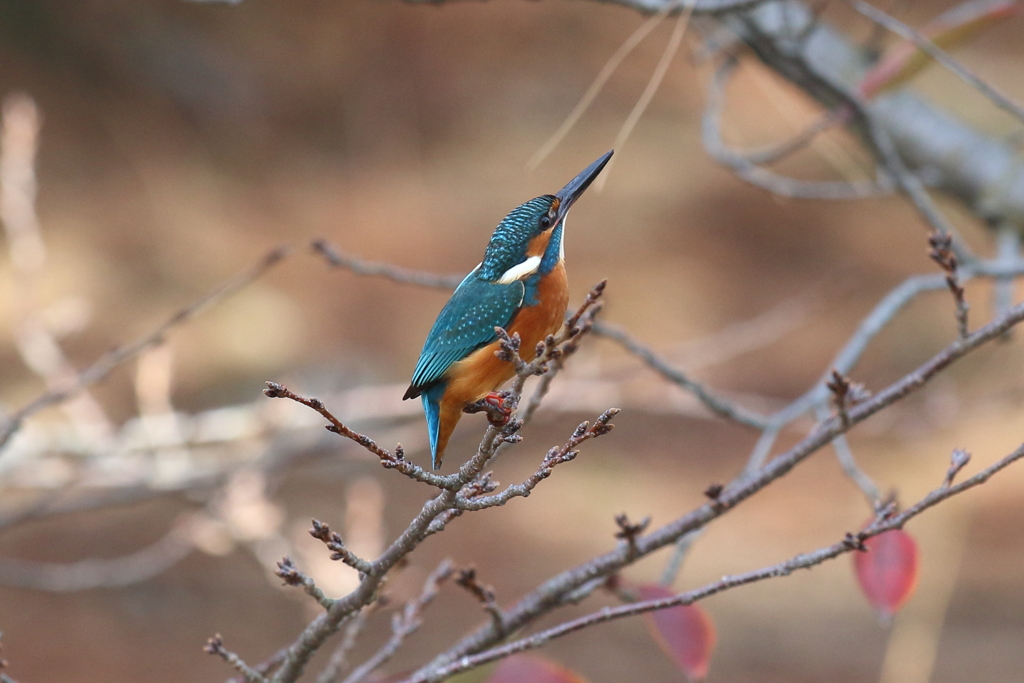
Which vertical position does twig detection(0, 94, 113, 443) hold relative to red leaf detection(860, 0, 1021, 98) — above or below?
above

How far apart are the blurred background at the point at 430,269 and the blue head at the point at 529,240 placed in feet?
7.84

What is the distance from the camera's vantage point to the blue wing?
0.83 m

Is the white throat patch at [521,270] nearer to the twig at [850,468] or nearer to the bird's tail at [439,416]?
the bird's tail at [439,416]

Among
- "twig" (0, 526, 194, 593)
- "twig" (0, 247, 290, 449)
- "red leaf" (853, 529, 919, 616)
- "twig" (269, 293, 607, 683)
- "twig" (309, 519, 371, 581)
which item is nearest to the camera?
"twig" (269, 293, 607, 683)

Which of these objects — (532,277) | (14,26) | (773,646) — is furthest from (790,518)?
(14,26)

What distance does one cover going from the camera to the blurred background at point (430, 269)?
3.73 m

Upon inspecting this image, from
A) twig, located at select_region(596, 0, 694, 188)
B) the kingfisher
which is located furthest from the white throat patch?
twig, located at select_region(596, 0, 694, 188)

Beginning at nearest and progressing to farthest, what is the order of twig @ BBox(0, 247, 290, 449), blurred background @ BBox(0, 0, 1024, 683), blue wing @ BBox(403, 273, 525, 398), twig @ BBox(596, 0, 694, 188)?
blue wing @ BBox(403, 273, 525, 398)
twig @ BBox(596, 0, 694, 188)
twig @ BBox(0, 247, 290, 449)
blurred background @ BBox(0, 0, 1024, 683)

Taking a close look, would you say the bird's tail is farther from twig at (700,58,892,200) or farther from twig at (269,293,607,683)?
twig at (700,58,892,200)

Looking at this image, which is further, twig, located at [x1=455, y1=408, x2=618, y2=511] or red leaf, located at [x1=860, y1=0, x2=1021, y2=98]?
red leaf, located at [x1=860, y1=0, x2=1021, y2=98]

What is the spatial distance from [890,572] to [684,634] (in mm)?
268

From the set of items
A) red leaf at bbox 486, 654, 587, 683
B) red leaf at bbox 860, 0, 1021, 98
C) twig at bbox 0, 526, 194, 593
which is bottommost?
red leaf at bbox 486, 654, 587, 683

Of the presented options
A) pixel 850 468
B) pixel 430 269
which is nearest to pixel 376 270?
pixel 850 468

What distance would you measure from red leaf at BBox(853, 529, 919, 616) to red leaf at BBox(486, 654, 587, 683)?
0.38 m
